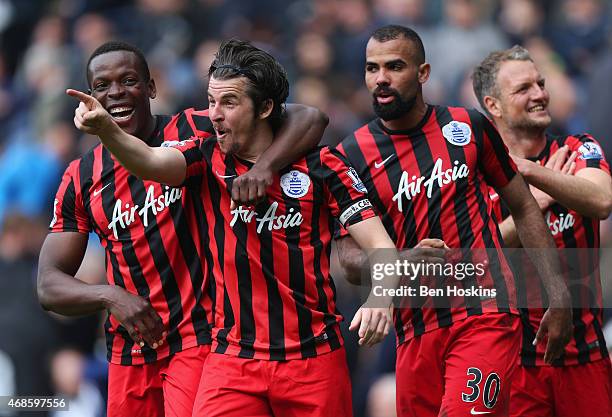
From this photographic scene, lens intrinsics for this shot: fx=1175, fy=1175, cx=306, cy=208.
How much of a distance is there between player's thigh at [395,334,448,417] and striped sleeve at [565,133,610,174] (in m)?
1.37

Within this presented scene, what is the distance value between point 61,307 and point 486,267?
214 centimetres

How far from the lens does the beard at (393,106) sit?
6.06m

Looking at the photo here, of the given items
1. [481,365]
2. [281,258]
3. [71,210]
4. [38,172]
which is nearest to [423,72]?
[281,258]

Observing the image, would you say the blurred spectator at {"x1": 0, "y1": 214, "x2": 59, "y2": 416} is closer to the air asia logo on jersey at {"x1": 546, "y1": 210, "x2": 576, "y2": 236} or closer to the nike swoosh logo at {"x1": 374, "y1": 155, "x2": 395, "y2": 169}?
the nike swoosh logo at {"x1": 374, "y1": 155, "x2": 395, "y2": 169}

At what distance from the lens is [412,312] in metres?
6.05

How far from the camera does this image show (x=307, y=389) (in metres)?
5.28

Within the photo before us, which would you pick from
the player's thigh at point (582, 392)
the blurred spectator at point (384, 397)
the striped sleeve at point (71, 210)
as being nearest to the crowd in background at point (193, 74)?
the blurred spectator at point (384, 397)

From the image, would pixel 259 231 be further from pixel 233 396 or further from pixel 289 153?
pixel 233 396

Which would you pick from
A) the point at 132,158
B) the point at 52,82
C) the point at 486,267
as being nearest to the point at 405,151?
the point at 486,267

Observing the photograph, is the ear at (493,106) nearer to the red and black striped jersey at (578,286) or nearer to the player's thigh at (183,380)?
the red and black striped jersey at (578,286)

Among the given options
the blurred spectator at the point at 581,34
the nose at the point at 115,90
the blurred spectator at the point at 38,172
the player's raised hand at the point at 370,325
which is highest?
the blurred spectator at the point at 581,34

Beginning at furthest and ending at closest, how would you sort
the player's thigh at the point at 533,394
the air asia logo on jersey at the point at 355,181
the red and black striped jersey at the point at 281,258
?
the player's thigh at the point at 533,394, the air asia logo on jersey at the point at 355,181, the red and black striped jersey at the point at 281,258

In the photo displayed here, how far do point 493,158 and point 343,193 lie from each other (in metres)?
1.02

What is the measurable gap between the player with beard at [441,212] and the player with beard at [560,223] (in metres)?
0.26
